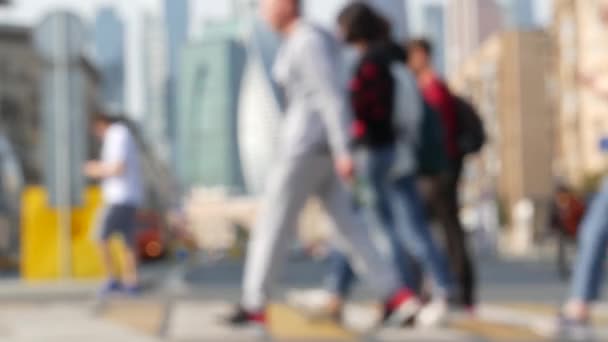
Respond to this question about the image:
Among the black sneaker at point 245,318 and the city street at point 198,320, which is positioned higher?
the black sneaker at point 245,318

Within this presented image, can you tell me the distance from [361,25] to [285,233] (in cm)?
143

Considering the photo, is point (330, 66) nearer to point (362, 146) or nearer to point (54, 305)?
point (362, 146)

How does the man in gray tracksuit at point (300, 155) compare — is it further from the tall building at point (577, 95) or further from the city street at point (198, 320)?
the tall building at point (577, 95)

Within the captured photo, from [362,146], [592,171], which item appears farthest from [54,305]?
[592,171]

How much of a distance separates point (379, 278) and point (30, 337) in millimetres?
1882

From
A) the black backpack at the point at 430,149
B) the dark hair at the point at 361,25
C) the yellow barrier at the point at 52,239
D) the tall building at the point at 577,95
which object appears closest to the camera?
the dark hair at the point at 361,25

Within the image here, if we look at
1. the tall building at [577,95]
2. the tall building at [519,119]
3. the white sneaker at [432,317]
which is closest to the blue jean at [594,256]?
the white sneaker at [432,317]

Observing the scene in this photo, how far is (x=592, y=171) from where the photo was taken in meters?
78.9

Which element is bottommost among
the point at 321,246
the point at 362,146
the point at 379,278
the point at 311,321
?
the point at 321,246

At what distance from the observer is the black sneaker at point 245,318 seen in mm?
6164

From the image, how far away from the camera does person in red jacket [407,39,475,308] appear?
25.2ft

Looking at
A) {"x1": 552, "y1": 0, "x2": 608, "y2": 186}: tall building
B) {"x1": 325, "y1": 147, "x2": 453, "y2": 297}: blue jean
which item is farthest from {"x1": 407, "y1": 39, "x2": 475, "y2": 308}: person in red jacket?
{"x1": 552, "y1": 0, "x2": 608, "y2": 186}: tall building

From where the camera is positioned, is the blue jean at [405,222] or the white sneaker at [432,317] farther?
the blue jean at [405,222]

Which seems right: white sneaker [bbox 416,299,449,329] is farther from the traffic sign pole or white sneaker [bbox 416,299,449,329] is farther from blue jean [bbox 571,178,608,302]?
the traffic sign pole
